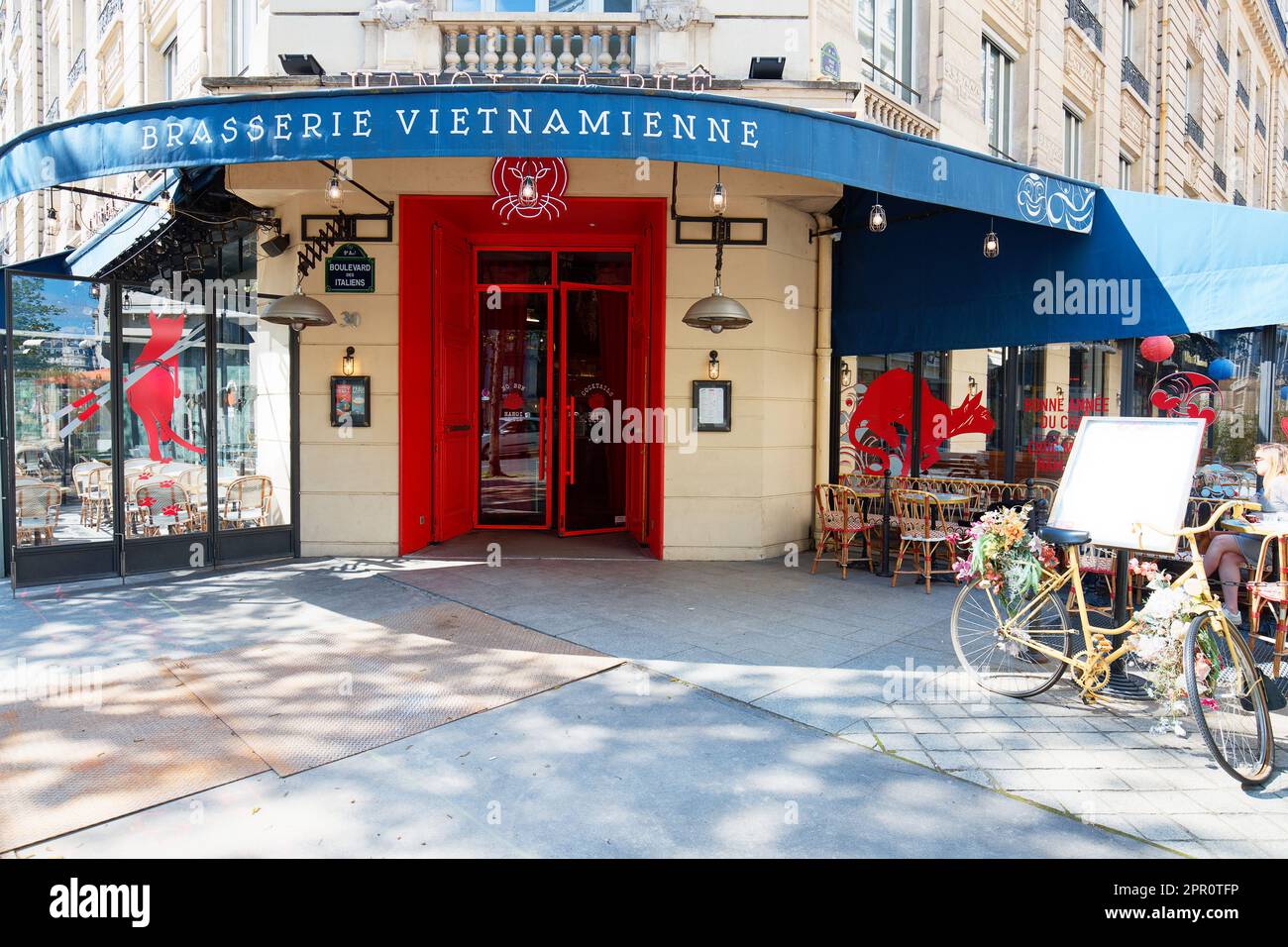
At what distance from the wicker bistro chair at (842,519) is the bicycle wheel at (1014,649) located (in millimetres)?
2238

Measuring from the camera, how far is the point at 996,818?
10.5 feet

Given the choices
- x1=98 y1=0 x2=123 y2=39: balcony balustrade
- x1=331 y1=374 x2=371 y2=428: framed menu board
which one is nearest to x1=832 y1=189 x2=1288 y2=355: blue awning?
x1=331 y1=374 x2=371 y2=428: framed menu board

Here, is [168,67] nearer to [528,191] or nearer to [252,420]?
[252,420]

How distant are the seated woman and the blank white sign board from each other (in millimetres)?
1472

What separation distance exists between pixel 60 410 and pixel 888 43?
9828 mm

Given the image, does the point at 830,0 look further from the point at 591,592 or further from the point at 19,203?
the point at 19,203

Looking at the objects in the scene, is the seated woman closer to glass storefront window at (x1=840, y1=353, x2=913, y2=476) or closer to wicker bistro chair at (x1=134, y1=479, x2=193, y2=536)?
glass storefront window at (x1=840, y1=353, x2=913, y2=476)

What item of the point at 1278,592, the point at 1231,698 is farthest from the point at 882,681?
the point at 1278,592

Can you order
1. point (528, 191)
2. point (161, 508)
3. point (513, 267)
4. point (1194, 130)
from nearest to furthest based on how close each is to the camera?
point (528, 191), point (161, 508), point (513, 267), point (1194, 130)

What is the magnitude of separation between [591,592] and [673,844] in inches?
162

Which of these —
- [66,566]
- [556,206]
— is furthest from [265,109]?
[66,566]

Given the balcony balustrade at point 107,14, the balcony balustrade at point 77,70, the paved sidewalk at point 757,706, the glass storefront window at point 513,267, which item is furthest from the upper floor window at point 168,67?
the paved sidewalk at point 757,706

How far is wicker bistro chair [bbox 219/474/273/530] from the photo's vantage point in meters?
8.03

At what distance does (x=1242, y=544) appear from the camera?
5.48 meters
